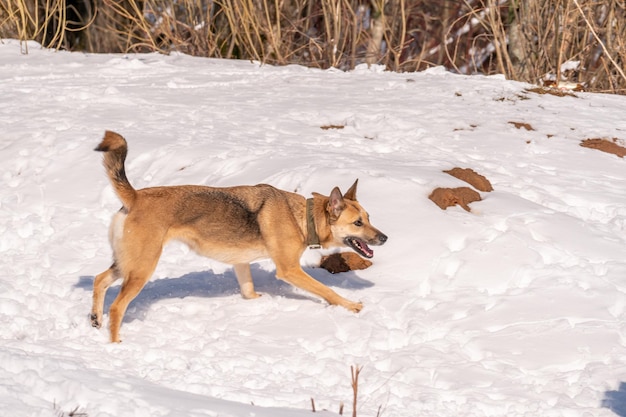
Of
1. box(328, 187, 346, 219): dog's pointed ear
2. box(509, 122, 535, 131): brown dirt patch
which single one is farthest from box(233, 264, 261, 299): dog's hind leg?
box(509, 122, 535, 131): brown dirt patch

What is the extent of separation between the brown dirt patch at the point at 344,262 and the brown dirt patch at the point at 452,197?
3.14 ft

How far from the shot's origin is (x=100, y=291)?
6.52 m

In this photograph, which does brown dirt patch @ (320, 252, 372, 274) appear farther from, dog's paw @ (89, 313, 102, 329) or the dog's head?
dog's paw @ (89, 313, 102, 329)

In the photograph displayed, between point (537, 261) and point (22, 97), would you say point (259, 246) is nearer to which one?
point (537, 261)

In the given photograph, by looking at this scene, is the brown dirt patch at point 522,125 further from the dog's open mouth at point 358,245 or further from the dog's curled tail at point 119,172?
the dog's curled tail at point 119,172

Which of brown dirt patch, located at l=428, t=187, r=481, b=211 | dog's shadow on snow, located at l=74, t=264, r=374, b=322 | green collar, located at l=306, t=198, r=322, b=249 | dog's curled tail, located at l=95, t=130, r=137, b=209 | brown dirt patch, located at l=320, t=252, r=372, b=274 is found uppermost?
dog's curled tail, located at l=95, t=130, r=137, b=209

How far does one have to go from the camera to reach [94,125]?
1057 cm

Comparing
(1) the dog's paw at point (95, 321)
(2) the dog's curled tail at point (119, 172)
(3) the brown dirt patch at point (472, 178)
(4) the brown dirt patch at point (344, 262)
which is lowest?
(4) the brown dirt patch at point (344, 262)

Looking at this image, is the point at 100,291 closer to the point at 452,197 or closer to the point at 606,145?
the point at 452,197

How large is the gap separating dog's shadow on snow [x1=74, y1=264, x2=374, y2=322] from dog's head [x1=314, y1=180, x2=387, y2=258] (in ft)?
1.37

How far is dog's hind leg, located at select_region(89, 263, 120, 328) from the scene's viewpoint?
6.46 m

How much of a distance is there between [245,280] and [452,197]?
213 cm

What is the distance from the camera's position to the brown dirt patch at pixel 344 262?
7.67m

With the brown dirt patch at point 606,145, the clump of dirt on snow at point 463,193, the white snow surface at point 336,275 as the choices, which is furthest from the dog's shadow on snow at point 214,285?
the brown dirt patch at point 606,145
